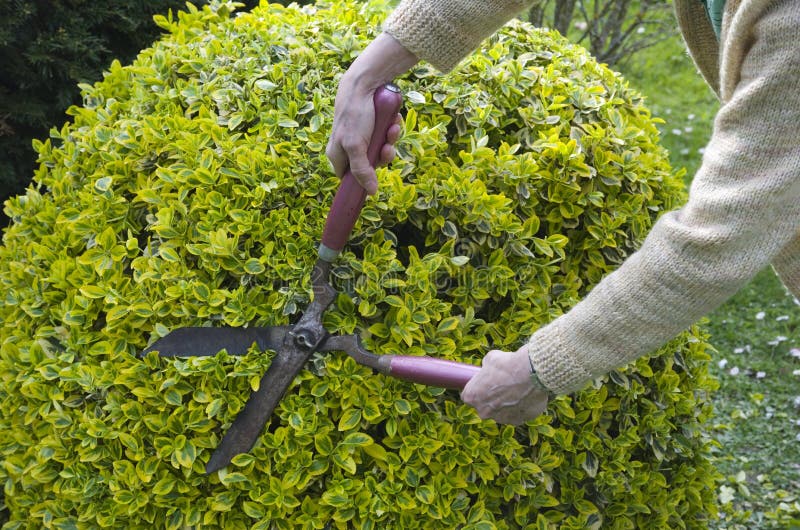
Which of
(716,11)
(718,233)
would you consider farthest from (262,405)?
(716,11)


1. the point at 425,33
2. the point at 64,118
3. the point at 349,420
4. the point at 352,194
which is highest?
the point at 425,33

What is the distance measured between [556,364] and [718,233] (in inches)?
14.7

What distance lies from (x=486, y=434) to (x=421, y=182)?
2.05 ft

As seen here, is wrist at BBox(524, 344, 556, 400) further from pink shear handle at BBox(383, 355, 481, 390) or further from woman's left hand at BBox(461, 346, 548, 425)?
pink shear handle at BBox(383, 355, 481, 390)

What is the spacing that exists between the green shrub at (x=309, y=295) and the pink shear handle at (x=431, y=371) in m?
0.10

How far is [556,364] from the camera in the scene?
59.0 inches

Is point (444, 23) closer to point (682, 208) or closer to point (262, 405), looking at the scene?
point (682, 208)

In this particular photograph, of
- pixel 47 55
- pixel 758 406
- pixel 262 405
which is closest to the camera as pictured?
pixel 262 405

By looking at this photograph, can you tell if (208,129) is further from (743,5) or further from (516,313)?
(743,5)

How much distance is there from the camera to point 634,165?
2.10 meters

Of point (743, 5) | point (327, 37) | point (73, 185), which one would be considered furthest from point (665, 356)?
point (73, 185)

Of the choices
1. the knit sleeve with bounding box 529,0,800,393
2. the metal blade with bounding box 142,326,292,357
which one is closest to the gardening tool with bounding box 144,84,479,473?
the metal blade with bounding box 142,326,292,357

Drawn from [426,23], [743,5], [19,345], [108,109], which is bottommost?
[19,345]

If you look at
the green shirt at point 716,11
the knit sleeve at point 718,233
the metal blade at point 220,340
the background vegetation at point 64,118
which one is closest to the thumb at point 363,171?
the metal blade at point 220,340
